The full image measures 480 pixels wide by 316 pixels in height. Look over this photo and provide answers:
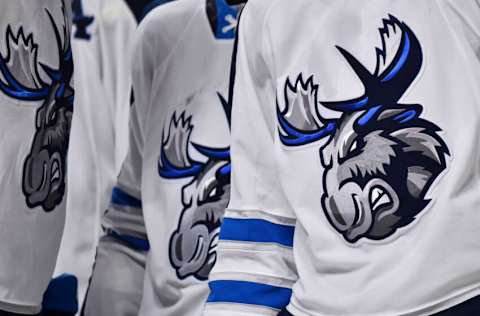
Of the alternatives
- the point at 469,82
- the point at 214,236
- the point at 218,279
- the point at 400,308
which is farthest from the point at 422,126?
the point at 214,236

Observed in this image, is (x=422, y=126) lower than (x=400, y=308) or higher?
higher

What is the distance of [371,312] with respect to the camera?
1710 millimetres

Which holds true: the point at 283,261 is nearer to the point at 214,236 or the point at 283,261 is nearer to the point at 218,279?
the point at 218,279

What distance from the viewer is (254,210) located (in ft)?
6.29

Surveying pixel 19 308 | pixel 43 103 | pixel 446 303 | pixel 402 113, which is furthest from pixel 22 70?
pixel 446 303

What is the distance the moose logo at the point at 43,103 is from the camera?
189cm

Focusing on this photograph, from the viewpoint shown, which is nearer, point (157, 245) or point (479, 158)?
point (479, 158)

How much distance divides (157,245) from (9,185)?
465 millimetres

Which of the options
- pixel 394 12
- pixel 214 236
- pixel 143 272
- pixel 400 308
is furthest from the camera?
pixel 143 272

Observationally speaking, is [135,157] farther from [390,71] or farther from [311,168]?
[390,71]

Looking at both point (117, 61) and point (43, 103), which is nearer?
point (43, 103)

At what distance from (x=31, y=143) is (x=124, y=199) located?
58 centimetres

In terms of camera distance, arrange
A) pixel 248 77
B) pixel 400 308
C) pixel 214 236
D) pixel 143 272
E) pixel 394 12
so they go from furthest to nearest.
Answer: pixel 143 272, pixel 214 236, pixel 248 77, pixel 394 12, pixel 400 308

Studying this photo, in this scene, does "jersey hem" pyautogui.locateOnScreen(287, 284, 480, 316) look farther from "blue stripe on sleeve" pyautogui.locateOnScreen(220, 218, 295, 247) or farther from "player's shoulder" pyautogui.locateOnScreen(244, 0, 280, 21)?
"player's shoulder" pyautogui.locateOnScreen(244, 0, 280, 21)
